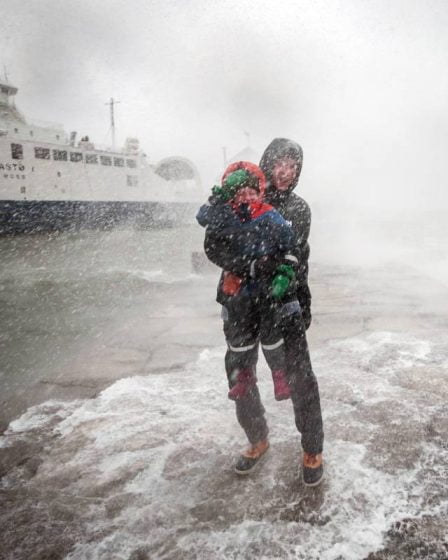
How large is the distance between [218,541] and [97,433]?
115 centimetres

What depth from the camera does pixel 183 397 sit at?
2838mm

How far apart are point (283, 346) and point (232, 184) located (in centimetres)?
77

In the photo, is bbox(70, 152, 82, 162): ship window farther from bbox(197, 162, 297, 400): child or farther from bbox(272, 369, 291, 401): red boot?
bbox(272, 369, 291, 401): red boot

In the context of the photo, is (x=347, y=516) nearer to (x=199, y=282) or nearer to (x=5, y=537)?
(x=5, y=537)

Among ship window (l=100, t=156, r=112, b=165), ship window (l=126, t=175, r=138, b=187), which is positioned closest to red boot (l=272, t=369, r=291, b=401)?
ship window (l=100, t=156, r=112, b=165)

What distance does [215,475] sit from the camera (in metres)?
1.99

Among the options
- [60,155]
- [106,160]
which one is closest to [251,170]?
[60,155]

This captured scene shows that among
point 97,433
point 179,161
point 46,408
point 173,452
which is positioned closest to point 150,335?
point 46,408

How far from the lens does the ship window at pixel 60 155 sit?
22703mm

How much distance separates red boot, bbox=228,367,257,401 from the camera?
6.40 ft

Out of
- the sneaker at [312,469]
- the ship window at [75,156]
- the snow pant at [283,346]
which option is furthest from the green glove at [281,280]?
the ship window at [75,156]

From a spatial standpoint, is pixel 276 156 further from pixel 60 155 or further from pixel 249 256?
pixel 60 155

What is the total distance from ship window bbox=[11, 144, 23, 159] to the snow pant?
23035 millimetres

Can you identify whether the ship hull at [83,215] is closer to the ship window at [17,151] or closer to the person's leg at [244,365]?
the ship window at [17,151]
